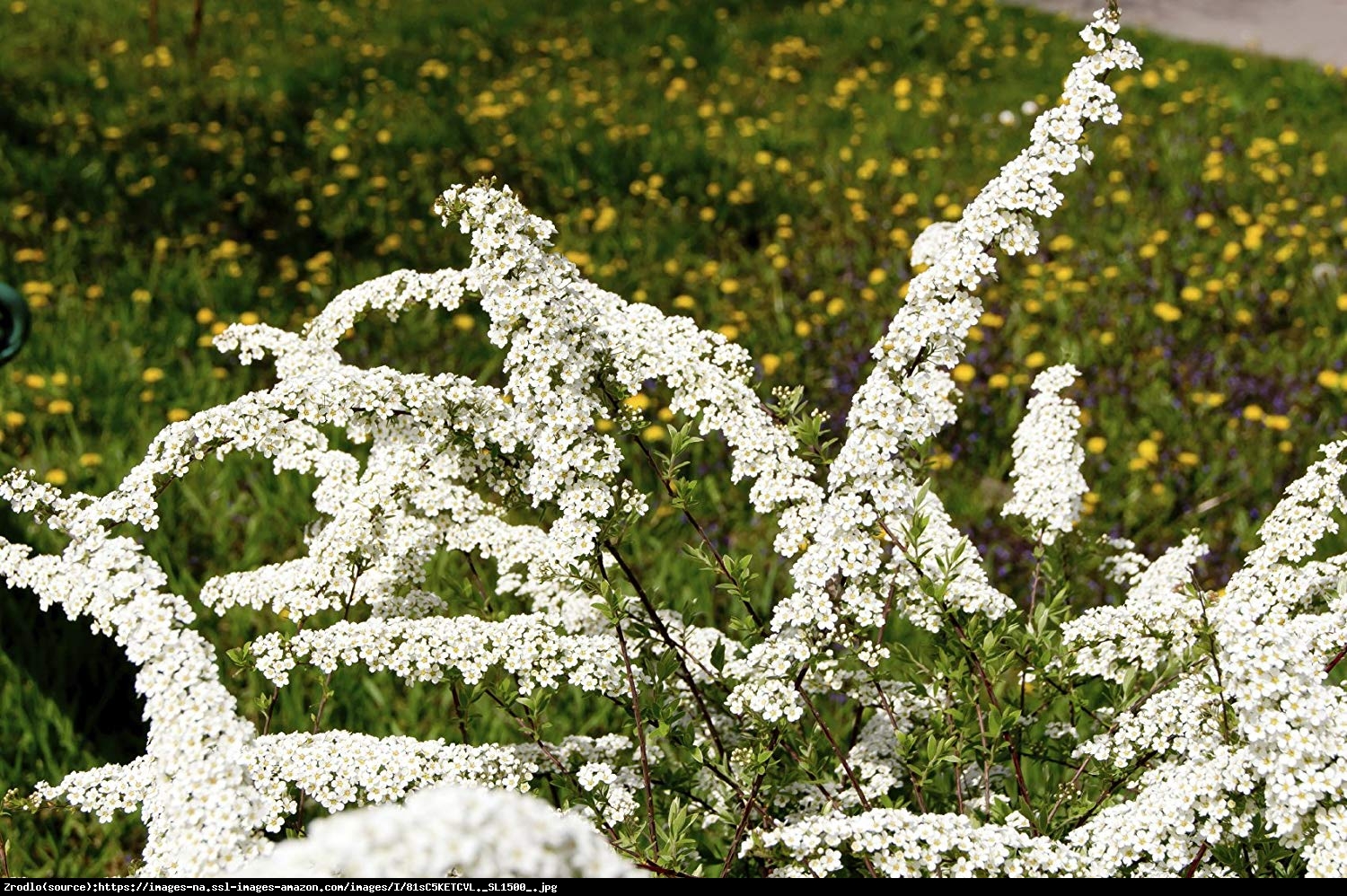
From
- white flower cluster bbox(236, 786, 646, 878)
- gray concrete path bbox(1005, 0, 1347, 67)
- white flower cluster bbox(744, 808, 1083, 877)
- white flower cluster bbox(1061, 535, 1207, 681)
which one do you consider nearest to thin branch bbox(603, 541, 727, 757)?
white flower cluster bbox(744, 808, 1083, 877)

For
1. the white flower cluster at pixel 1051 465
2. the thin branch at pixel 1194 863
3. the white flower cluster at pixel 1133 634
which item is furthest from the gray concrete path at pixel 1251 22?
the thin branch at pixel 1194 863

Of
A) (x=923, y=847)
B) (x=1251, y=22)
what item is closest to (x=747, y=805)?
(x=923, y=847)

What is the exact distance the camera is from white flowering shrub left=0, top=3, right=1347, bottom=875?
74.6 inches

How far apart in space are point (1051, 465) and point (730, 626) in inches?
35.9

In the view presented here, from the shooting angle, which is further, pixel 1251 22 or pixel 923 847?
pixel 1251 22

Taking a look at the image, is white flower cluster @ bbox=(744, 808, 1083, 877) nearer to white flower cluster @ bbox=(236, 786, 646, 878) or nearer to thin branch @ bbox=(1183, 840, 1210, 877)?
thin branch @ bbox=(1183, 840, 1210, 877)

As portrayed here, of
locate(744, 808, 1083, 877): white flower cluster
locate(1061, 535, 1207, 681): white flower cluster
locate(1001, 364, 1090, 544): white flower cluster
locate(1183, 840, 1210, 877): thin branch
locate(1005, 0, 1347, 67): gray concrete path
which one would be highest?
locate(1005, 0, 1347, 67): gray concrete path

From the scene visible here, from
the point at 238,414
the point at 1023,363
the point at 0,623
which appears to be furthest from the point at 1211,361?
the point at 0,623

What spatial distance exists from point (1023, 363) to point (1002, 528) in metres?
1.17

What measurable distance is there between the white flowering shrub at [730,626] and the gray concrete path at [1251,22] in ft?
28.9

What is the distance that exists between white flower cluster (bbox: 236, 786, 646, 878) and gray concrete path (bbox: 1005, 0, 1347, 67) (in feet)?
33.6

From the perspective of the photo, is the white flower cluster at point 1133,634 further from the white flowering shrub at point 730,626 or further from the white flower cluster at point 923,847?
the white flower cluster at point 923,847

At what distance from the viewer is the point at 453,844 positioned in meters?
1.18

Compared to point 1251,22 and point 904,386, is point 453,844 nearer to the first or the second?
point 904,386
